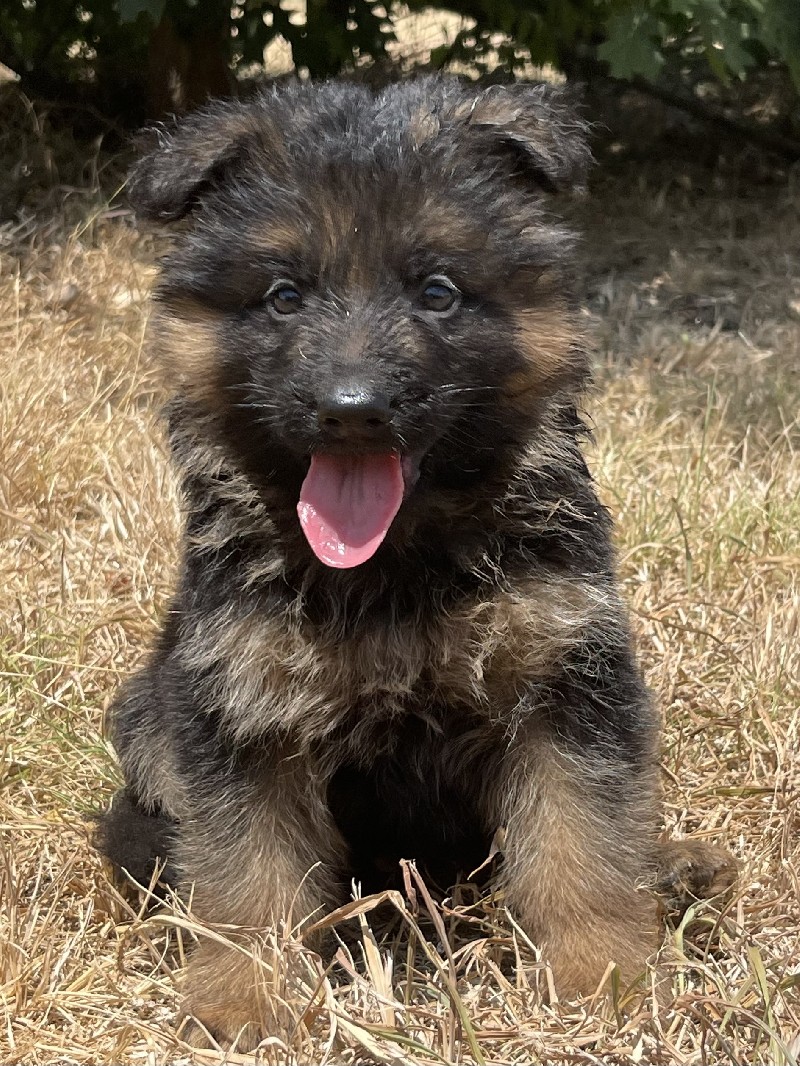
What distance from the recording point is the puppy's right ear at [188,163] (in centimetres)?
296

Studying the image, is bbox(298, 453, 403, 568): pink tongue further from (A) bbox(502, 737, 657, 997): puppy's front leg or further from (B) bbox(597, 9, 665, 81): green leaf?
(B) bbox(597, 9, 665, 81): green leaf

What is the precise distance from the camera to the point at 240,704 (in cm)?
283

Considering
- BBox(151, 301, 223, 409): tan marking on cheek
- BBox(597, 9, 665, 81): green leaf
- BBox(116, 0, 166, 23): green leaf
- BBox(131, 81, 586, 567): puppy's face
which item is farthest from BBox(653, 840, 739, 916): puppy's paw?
BBox(116, 0, 166, 23): green leaf

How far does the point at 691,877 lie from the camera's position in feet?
10.6

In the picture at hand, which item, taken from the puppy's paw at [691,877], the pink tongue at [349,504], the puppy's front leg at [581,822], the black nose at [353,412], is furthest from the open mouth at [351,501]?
the puppy's paw at [691,877]

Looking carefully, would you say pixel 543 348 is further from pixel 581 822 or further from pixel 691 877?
pixel 691 877

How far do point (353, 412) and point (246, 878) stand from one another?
104cm

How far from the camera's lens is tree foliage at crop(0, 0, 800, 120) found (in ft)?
18.7

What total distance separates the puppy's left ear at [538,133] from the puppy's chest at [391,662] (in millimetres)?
916

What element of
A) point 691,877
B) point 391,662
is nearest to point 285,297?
point 391,662

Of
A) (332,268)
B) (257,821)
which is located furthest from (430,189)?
(257,821)

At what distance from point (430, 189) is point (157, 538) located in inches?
92.8

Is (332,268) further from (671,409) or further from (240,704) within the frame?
(671,409)

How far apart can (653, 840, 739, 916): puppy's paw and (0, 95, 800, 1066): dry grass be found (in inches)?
2.1
